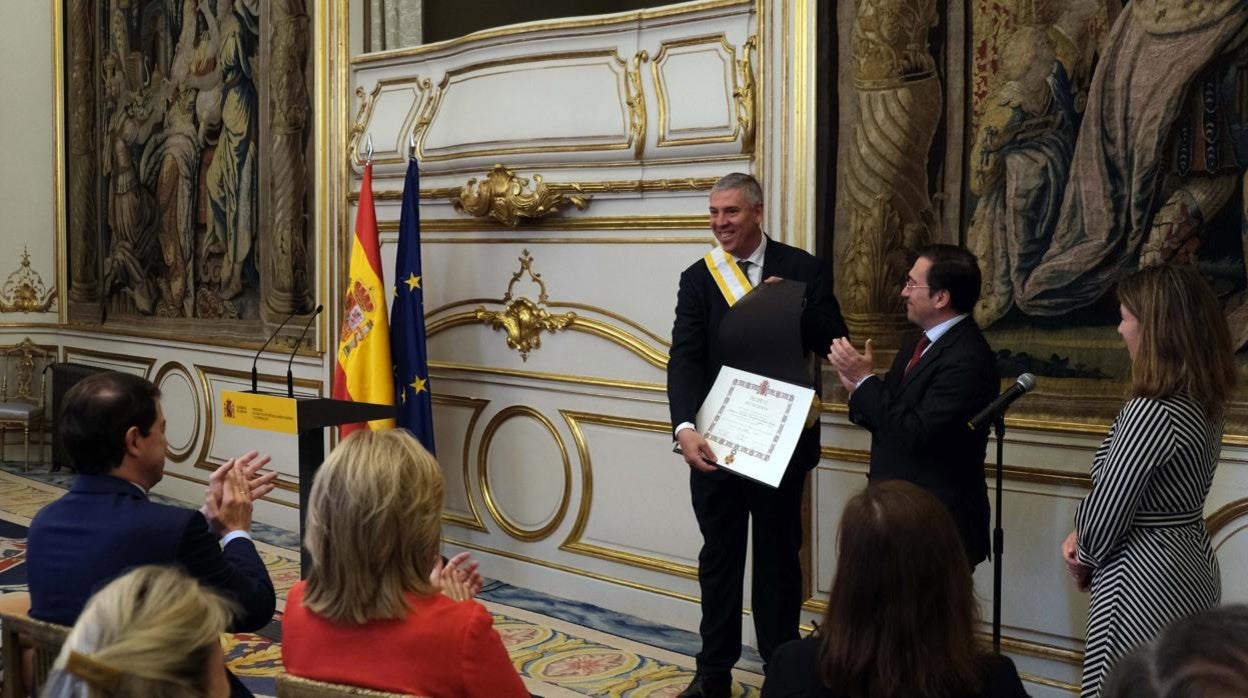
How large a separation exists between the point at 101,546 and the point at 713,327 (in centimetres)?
225

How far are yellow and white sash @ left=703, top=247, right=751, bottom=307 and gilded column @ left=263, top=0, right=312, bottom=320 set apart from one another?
12.2 feet

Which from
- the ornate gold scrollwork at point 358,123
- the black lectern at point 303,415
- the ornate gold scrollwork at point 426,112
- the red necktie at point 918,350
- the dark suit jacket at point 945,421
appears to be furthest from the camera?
the ornate gold scrollwork at point 358,123

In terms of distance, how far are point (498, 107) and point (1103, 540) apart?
12.9ft

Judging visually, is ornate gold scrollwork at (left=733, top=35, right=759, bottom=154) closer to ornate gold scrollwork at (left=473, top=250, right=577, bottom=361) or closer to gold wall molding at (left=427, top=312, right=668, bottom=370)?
gold wall molding at (left=427, top=312, right=668, bottom=370)

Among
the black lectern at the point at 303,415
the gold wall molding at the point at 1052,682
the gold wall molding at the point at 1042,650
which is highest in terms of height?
the black lectern at the point at 303,415

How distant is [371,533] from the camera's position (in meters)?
2.24

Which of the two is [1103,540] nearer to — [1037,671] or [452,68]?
[1037,671]

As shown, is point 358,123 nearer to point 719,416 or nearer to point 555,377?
point 555,377

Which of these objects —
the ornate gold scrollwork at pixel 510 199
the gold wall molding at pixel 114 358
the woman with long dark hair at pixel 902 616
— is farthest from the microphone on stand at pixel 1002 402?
the gold wall molding at pixel 114 358

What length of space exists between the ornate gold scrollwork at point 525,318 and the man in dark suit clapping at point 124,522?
9.92 feet

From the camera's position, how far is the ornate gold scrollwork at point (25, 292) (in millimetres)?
9742

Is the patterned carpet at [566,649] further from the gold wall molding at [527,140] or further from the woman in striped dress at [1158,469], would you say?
the gold wall molding at [527,140]

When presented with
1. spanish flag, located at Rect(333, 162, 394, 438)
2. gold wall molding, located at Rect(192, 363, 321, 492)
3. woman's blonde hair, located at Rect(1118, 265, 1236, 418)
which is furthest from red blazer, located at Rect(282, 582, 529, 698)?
gold wall molding, located at Rect(192, 363, 321, 492)

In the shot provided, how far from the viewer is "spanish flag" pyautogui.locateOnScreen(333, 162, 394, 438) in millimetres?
6168
